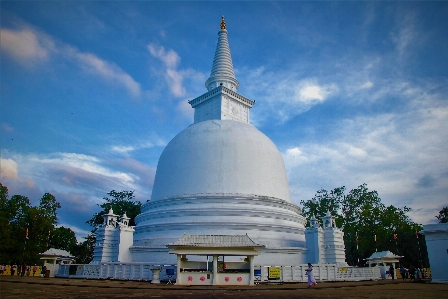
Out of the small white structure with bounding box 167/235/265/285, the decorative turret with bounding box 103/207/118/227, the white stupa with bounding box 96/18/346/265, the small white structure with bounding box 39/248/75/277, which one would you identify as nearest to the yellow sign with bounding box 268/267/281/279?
the small white structure with bounding box 167/235/265/285

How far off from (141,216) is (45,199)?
27461mm

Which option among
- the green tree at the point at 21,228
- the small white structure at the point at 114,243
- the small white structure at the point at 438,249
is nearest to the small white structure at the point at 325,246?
the small white structure at the point at 438,249

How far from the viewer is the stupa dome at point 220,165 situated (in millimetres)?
31344

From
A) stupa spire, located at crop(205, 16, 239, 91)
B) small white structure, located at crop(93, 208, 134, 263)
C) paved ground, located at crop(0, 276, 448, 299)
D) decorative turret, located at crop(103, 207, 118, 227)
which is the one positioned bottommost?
paved ground, located at crop(0, 276, 448, 299)

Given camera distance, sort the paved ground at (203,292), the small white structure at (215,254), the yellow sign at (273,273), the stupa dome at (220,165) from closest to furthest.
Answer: the paved ground at (203,292)
the small white structure at (215,254)
the yellow sign at (273,273)
the stupa dome at (220,165)

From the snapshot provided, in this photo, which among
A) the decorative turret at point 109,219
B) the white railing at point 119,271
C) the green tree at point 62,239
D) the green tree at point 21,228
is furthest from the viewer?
the green tree at point 62,239

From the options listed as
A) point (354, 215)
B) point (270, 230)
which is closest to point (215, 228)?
point (270, 230)

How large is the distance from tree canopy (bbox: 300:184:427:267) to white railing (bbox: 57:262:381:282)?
1885 centimetres

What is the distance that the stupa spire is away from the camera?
41.8 meters

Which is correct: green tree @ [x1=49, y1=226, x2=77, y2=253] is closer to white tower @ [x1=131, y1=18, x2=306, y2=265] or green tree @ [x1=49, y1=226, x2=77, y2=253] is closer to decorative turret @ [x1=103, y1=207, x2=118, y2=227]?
decorative turret @ [x1=103, y1=207, x2=118, y2=227]

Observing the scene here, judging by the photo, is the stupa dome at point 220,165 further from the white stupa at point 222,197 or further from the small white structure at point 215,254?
the small white structure at point 215,254

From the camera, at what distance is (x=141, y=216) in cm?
3350

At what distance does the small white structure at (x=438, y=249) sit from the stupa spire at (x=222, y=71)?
2536 cm

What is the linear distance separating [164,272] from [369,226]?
3449cm
